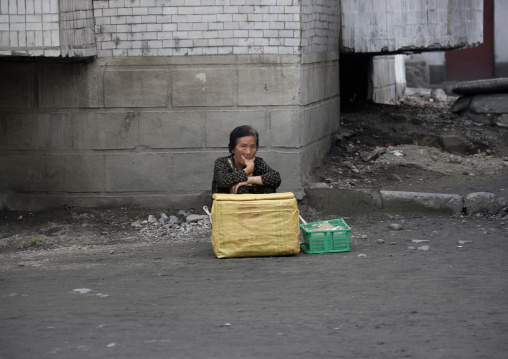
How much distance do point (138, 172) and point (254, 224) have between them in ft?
7.51

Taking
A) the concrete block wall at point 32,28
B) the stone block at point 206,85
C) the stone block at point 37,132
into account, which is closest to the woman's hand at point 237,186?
the stone block at point 206,85

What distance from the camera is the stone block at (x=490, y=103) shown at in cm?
1200

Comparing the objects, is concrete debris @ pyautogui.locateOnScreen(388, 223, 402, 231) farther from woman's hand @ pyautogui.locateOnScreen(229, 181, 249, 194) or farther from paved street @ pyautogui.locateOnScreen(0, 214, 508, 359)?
woman's hand @ pyautogui.locateOnScreen(229, 181, 249, 194)

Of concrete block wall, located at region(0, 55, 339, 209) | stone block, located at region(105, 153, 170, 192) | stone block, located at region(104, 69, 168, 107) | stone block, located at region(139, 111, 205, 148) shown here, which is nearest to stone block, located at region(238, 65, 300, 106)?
concrete block wall, located at region(0, 55, 339, 209)

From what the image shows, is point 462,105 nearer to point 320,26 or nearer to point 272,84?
point 320,26

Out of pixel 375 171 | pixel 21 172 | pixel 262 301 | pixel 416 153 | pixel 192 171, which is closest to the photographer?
pixel 262 301

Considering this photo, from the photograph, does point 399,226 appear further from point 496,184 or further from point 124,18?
point 124,18

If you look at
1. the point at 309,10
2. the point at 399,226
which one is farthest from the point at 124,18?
the point at 399,226

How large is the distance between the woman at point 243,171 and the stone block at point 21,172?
249 cm

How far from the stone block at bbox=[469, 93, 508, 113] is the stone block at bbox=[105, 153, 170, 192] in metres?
5.82

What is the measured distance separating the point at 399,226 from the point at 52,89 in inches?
152

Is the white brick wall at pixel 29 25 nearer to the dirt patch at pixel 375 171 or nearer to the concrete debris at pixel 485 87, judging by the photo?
the dirt patch at pixel 375 171

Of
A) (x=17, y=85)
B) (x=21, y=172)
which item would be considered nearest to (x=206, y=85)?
(x=17, y=85)

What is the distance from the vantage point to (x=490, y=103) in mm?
12148
